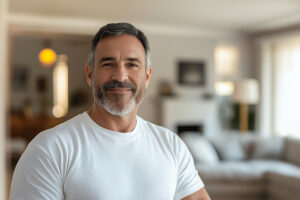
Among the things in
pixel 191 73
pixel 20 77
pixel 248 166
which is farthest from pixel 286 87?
pixel 20 77

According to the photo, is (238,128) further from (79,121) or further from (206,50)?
(79,121)

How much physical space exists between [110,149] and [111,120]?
10 cm

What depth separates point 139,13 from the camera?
673 cm

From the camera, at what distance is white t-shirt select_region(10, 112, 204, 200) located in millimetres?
1049

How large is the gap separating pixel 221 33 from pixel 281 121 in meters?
2.22

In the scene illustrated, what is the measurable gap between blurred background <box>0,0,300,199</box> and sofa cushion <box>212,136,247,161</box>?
1215 millimetres

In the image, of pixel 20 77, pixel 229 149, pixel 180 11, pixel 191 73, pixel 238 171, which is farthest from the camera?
pixel 20 77

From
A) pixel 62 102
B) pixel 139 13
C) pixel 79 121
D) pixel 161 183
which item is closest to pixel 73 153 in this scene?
pixel 79 121

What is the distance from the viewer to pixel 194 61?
26.9ft

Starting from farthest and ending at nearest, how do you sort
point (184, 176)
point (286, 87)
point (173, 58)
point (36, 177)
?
point (173, 58)
point (286, 87)
point (184, 176)
point (36, 177)

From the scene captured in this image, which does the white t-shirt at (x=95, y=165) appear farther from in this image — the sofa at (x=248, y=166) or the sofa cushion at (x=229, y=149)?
the sofa cushion at (x=229, y=149)

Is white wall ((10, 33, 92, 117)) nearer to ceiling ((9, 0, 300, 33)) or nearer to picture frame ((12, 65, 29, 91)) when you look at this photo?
picture frame ((12, 65, 29, 91))

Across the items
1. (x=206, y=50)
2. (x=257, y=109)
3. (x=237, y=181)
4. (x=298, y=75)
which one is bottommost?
(x=237, y=181)

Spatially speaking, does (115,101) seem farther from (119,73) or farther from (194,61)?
(194,61)
